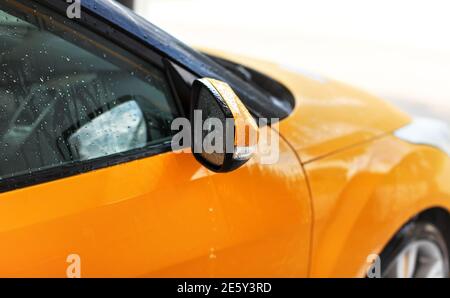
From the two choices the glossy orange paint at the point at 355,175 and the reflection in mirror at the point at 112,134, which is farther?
the glossy orange paint at the point at 355,175

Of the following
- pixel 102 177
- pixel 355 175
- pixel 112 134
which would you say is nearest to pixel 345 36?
pixel 355 175

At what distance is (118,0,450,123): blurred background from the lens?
664cm

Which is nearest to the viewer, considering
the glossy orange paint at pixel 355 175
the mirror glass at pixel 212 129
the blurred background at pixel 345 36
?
the mirror glass at pixel 212 129

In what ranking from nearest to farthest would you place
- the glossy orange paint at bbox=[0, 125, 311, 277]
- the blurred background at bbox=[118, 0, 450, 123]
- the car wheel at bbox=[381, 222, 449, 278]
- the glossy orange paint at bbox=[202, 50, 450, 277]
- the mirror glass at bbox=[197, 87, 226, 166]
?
the glossy orange paint at bbox=[0, 125, 311, 277] < the mirror glass at bbox=[197, 87, 226, 166] < the glossy orange paint at bbox=[202, 50, 450, 277] < the car wheel at bbox=[381, 222, 449, 278] < the blurred background at bbox=[118, 0, 450, 123]

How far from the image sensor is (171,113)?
5.79 ft

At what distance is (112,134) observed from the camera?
167 cm

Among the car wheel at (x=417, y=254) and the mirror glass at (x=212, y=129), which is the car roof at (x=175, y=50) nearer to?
the mirror glass at (x=212, y=129)

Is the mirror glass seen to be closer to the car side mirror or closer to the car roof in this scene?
the car side mirror

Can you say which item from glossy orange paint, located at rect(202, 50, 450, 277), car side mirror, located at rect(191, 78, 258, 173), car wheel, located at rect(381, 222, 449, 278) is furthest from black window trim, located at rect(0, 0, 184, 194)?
car wheel, located at rect(381, 222, 449, 278)

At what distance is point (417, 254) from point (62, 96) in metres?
1.58

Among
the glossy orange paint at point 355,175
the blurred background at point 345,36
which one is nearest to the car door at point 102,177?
the glossy orange paint at point 355,175

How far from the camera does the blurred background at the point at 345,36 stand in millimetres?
6637

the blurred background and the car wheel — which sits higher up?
the blurred background

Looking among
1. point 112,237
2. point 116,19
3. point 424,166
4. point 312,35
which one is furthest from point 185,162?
point 312,35
